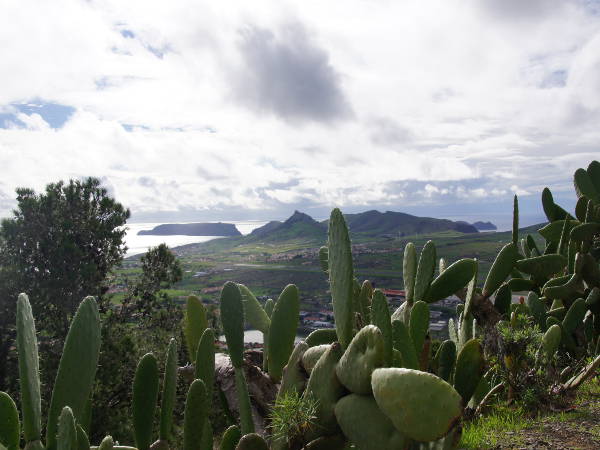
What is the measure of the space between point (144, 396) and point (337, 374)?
1.04 meters

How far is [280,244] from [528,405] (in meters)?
152

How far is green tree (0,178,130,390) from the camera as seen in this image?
12102 millimetres

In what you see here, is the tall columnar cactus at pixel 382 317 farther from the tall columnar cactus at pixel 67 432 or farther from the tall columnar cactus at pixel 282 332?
the tall columnar cactus at pixel 67 432

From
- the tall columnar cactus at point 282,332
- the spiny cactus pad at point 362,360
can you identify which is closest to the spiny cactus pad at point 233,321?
the tall columnar cactus at point 282,332

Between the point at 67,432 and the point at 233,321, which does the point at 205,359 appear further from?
the point at 67,432

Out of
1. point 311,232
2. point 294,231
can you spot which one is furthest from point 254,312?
point 294,231

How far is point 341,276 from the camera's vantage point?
2.17m

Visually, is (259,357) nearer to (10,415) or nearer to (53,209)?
(10,415)

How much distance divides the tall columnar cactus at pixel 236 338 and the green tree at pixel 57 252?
1100 centimetres

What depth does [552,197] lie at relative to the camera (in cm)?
579

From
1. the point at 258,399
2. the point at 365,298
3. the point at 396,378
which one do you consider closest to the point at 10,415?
the point at 258,399

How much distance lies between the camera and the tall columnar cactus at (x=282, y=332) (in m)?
2.59

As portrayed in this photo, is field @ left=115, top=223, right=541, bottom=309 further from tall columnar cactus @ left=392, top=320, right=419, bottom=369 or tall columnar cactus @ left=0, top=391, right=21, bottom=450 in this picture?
tall columnar cactus @ left=0, top=391, right=21, bottom=450

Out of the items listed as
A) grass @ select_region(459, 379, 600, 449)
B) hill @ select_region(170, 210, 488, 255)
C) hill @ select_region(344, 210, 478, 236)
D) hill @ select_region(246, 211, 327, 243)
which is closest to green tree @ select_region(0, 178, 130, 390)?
grass @ select_region(459, 379, 600, 449)
